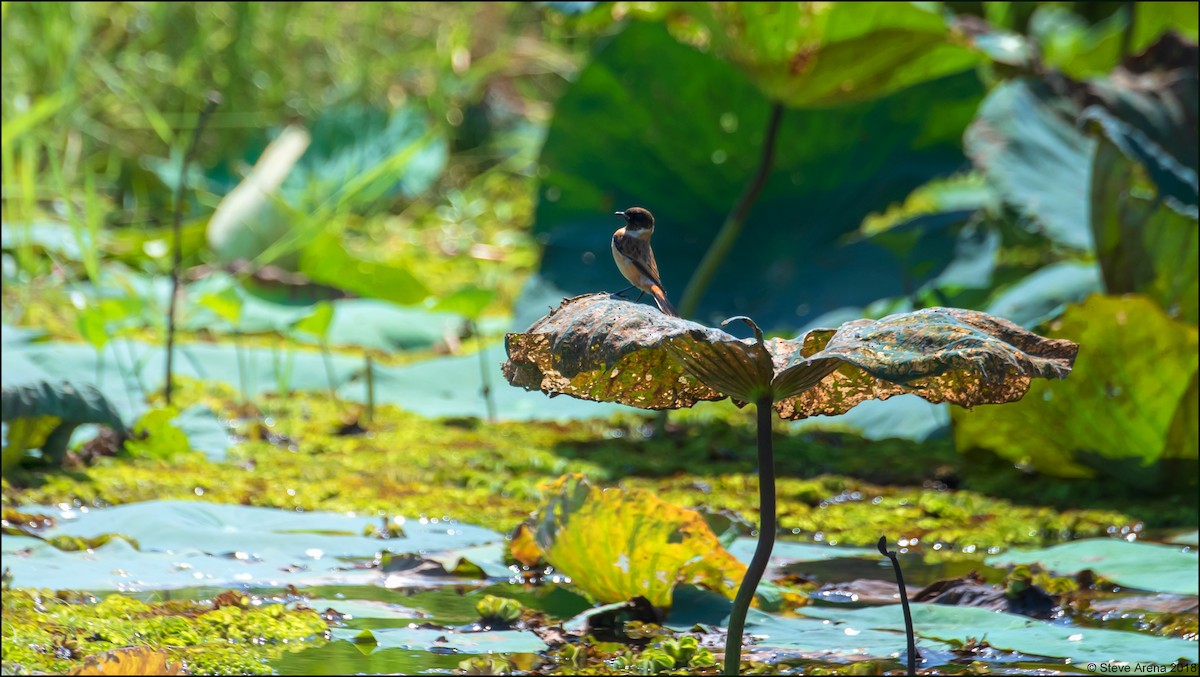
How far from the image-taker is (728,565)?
71.2 inches

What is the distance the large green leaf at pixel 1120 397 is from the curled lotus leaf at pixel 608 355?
147 centimetres

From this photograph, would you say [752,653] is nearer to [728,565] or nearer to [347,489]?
[728,565]

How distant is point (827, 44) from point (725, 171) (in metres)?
0.70

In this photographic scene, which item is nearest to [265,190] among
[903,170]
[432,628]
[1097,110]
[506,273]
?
[506,273]

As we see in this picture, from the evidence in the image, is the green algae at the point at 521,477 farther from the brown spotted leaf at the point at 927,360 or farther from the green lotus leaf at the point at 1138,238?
the brown spotted leaf at the point at 927,360

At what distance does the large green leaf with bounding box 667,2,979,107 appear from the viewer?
3.06 m

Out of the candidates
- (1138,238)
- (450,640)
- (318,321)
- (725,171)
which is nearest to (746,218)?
(725,171)

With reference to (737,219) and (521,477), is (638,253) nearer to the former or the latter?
(521,477)

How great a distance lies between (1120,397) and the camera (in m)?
2.67

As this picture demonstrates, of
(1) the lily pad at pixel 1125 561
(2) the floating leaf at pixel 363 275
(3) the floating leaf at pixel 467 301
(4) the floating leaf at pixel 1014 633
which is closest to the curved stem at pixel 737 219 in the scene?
(3) the floating leaf at pixel 467 301

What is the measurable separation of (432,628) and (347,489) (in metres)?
0.88

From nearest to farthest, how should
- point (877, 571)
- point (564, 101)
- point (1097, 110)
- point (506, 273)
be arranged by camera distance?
point (877, 571) < point (1097, 110) < point (564, 101) < point (506, 273)

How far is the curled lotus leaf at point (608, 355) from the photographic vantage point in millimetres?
1249

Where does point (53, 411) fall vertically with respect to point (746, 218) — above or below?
below
